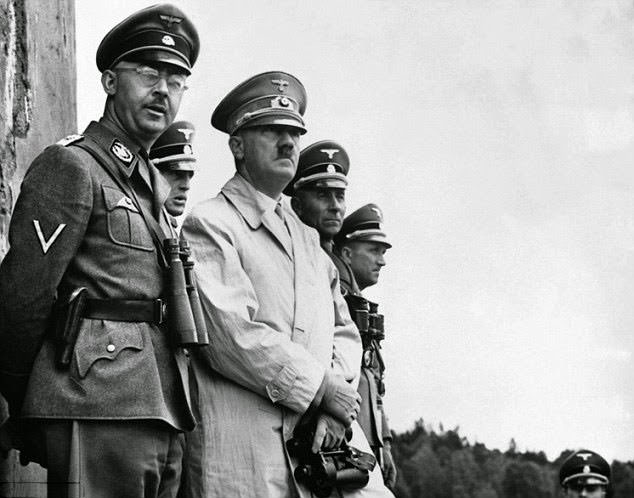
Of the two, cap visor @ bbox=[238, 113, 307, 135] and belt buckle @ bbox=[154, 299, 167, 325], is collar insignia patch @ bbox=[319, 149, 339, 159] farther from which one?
belt buckle @ bbox=[154, 299, 167, 325]

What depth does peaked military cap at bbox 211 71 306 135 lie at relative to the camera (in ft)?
21.4

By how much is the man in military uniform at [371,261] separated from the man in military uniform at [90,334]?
11.7 ft

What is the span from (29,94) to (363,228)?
10.9 feet

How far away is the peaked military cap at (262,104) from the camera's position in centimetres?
652

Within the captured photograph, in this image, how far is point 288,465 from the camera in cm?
576

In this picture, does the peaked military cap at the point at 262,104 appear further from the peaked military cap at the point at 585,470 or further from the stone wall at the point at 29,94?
the peaked military cap at the point at 585,470

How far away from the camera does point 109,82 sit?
5.45m

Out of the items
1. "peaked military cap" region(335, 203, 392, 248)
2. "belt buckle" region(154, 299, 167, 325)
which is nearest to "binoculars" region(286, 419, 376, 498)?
"belt buckle" region(154, 299, 167, 325)

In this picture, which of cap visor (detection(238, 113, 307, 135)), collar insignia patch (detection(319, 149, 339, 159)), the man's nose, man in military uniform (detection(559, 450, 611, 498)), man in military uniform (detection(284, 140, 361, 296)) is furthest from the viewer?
man in military uniform (detection(559, 450, 611, 498))

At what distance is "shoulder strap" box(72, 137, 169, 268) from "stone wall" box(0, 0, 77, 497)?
38.9 inches

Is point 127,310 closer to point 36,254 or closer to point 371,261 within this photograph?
point 36,254

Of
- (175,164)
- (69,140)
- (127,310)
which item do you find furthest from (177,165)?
(127,310)

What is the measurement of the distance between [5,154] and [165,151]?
4.30 ft

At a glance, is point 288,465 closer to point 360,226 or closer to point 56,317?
point 56,317
